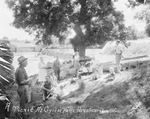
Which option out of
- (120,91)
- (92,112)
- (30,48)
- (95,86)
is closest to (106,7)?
(95,86)

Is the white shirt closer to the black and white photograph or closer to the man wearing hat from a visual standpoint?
the black and white photograph

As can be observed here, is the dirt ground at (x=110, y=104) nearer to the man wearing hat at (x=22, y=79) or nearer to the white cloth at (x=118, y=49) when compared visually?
the man wearing hat at (x=22, y=79)

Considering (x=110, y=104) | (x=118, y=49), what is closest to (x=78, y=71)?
(x=118, y=49)

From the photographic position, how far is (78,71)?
12961 millimetres

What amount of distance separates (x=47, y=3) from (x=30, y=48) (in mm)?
30696

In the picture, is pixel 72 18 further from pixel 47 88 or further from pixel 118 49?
pixel 47 88

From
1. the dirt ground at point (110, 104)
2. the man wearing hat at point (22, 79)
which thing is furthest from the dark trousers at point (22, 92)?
the dirt ground at point (110, 104)

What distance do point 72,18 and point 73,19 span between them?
143mm

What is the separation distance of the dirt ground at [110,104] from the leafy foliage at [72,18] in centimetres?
1095

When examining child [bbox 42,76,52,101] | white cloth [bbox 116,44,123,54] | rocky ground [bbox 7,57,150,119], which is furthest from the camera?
white cloth [bbox 116,44,123,54]

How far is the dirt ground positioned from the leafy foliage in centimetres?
1095

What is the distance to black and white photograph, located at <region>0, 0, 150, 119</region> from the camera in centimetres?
571

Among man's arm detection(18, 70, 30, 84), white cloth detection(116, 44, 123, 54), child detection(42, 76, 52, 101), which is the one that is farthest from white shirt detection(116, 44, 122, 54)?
man's arm detection(18, 70, 30, 84)

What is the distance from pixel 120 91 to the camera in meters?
7.28
